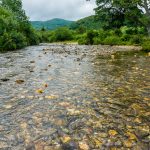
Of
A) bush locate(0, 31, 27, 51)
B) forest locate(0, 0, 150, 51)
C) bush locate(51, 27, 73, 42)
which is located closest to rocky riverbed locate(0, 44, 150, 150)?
forest locate(0, 0, 150, 51)

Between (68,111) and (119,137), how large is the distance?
1.67 metres

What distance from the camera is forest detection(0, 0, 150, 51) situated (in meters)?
34.6

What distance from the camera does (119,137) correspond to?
4.84 metres

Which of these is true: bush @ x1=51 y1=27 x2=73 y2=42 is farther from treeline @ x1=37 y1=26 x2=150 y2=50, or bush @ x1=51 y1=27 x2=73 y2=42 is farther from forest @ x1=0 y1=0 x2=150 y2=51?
treeline @ x1=37 y1=26 x2=150 y2=50

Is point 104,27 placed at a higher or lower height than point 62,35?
higher

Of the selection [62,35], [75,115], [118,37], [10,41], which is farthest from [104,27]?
[75,115]

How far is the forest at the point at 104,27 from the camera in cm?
3456

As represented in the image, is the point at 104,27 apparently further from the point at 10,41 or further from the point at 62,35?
the point at 10,41

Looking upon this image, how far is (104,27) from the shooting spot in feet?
203

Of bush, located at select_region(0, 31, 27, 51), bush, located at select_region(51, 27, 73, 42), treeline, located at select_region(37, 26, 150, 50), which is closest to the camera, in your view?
bush, located at select_region(0, 31, 27, 51)

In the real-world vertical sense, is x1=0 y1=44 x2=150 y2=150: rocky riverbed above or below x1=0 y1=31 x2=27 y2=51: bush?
below

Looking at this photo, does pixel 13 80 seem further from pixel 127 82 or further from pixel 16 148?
pixel 16 148

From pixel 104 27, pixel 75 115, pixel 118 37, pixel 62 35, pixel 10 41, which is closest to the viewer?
pixel 75 115

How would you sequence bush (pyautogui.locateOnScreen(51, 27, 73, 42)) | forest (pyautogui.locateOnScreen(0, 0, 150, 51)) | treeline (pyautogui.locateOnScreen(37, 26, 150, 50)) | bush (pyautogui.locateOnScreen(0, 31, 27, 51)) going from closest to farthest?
bush (pyautogui.locateOnScreen(0, 31, 27, 51))
forest (pyautogui.locateOnScreen(0, 0, 150, 51))
treeline (pyautogui.locateOnScreen(37, 26, 150, 50))
bush (pyautogui.locateOnScreen(51, 27, 73, 42))
